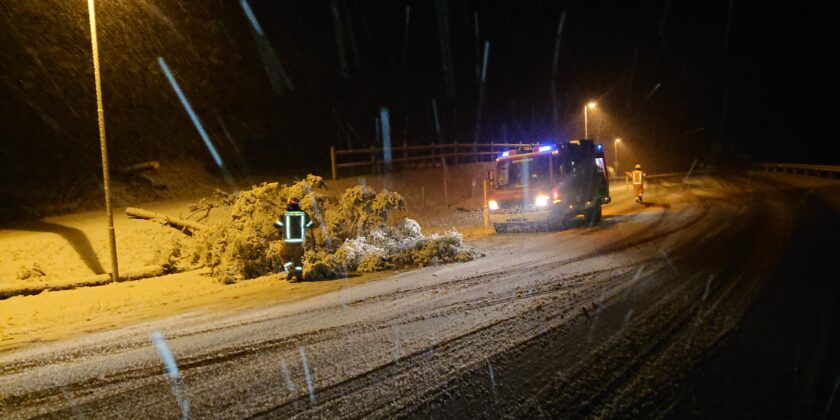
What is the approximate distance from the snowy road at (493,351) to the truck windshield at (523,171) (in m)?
6.63

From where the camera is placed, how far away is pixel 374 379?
16.9 ft

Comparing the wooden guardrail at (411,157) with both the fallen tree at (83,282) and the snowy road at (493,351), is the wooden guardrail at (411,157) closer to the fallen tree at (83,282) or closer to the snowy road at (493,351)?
the snowy road at (493,351)

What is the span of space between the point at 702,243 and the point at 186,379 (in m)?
10.8

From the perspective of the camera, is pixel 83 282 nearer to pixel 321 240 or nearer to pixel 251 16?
pixel 321 240

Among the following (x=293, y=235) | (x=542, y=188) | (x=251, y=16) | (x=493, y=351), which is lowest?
(x=493, y=351)

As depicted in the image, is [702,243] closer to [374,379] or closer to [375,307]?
[375,307]

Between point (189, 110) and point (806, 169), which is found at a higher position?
point (189, 110)

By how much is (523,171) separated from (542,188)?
3.31 ft

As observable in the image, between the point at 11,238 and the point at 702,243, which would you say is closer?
the point at 702,243

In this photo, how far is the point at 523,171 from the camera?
17.0 meters

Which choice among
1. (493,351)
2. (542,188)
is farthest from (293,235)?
(542,188)

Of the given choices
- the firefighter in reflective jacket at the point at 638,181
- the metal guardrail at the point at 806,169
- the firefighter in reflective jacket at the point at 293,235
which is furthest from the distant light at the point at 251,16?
the metal guardrail at the point at 806,169

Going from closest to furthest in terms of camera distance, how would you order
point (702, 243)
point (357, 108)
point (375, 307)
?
point (375, 307)
point (702, 243)
point (357, 108)

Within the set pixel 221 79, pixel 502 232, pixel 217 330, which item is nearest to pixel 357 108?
pixel 221 79
